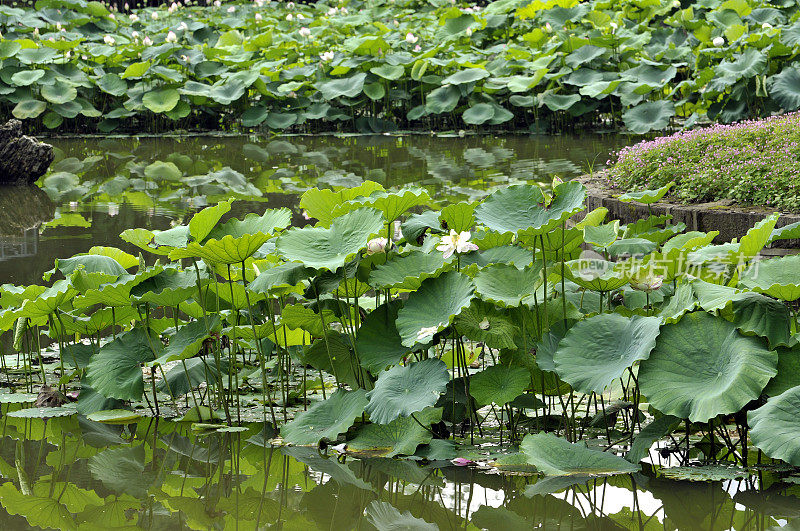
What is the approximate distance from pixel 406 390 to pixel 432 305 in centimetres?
22

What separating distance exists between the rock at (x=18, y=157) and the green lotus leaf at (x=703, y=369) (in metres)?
6.45

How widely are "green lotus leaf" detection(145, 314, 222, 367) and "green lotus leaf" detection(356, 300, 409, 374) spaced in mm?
465

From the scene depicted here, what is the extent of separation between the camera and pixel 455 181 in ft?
22.3

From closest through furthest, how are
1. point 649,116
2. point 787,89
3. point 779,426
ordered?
point 779,426, point 787,89, point 649,116

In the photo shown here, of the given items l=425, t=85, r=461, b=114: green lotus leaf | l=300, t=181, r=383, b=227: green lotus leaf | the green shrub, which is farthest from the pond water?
l=425, t=85, r=461, b=114: green lotus leaf

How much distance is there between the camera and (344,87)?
1020cm

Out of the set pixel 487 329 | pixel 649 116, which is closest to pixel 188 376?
pixel 487 329

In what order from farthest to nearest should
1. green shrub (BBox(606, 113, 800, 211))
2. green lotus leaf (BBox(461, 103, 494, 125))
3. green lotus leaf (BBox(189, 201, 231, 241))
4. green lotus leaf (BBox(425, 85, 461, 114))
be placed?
green lotus leaf (BBox(425, 85, 461, 114))
green lotus leaf (BBox(461, 103, 494, 125))
green shrub (BBox(606, 113, 800, 211))
green lotus leaf (BBox(189, 201, 231, 241))

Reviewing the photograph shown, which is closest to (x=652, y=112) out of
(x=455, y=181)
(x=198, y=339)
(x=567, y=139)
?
(x=567, y=139)

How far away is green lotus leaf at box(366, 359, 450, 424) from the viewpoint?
2.10m

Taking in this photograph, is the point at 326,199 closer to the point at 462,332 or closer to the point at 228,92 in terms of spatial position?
the point at 462,332

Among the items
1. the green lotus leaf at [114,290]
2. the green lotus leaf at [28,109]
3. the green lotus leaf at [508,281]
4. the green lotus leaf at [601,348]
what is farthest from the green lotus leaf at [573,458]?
the green lotus leaf at [28,109]

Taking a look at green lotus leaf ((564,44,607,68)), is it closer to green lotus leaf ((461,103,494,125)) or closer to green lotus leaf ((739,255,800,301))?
green lotus leaf ((461,103,494,125))

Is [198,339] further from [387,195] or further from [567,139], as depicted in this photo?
[567,139]
